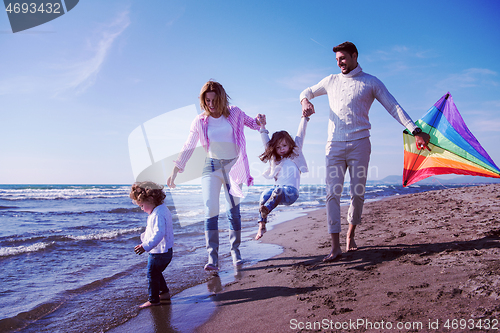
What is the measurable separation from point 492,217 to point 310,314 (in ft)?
13.4

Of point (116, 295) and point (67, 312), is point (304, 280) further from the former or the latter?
point (67, 312)

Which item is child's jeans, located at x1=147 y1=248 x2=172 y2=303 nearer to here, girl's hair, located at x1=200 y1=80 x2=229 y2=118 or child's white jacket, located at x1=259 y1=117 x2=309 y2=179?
child's white jacket, located at x1=259 y1=117 x2=309 y2=179

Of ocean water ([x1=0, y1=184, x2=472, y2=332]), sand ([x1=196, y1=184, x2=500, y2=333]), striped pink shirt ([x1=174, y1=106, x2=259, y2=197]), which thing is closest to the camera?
sand ([x1=196, y1=184, x2=500, y2=333])

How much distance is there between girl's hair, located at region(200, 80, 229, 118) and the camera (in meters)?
3.50

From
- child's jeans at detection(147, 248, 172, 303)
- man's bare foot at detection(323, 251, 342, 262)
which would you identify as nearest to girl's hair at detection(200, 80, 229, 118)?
child's jeans at detection(147, 248, 172, 303)

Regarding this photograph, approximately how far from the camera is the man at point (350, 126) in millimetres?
3309

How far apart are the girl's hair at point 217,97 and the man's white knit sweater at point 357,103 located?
1.37m

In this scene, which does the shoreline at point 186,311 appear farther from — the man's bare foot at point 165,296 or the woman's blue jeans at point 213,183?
the woman's blue jeans at point 213,183

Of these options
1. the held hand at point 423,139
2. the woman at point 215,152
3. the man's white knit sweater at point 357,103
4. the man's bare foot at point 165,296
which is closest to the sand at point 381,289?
the man's bare foot at point 165,296

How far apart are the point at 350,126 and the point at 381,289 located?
1784mm

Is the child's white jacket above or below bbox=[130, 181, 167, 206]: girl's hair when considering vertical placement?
above

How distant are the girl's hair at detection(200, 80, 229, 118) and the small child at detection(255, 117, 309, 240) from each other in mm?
630

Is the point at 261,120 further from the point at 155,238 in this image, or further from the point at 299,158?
the point at 155,238

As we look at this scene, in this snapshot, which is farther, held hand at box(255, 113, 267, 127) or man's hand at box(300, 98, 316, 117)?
held hand at box(255, 113, 267, 127)
